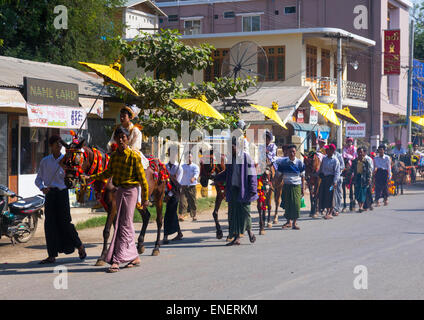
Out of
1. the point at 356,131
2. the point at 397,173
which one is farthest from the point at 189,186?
the point at 356,131

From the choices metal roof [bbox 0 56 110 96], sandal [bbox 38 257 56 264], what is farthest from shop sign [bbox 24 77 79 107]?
sandal [bbox 38 257 56 264]

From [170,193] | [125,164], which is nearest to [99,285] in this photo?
[125,164]

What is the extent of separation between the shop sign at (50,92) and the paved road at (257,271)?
13.3 ft

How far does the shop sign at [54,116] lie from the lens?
14617mm

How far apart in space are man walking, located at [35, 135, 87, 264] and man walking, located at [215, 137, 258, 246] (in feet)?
11.0

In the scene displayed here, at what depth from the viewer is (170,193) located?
1195cm

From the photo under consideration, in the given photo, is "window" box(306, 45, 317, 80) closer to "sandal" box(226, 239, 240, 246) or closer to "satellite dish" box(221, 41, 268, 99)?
"satellite dish" box(221, 41, 268, 99)

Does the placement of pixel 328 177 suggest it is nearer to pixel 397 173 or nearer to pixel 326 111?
pixel 326 111

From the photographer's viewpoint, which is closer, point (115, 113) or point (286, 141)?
point (115, 113)

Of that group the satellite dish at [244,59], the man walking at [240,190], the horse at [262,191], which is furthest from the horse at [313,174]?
the satellite dish at [244,59]

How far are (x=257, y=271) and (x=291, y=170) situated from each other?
6108 millimetres

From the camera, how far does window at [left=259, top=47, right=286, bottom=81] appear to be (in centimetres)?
3338
